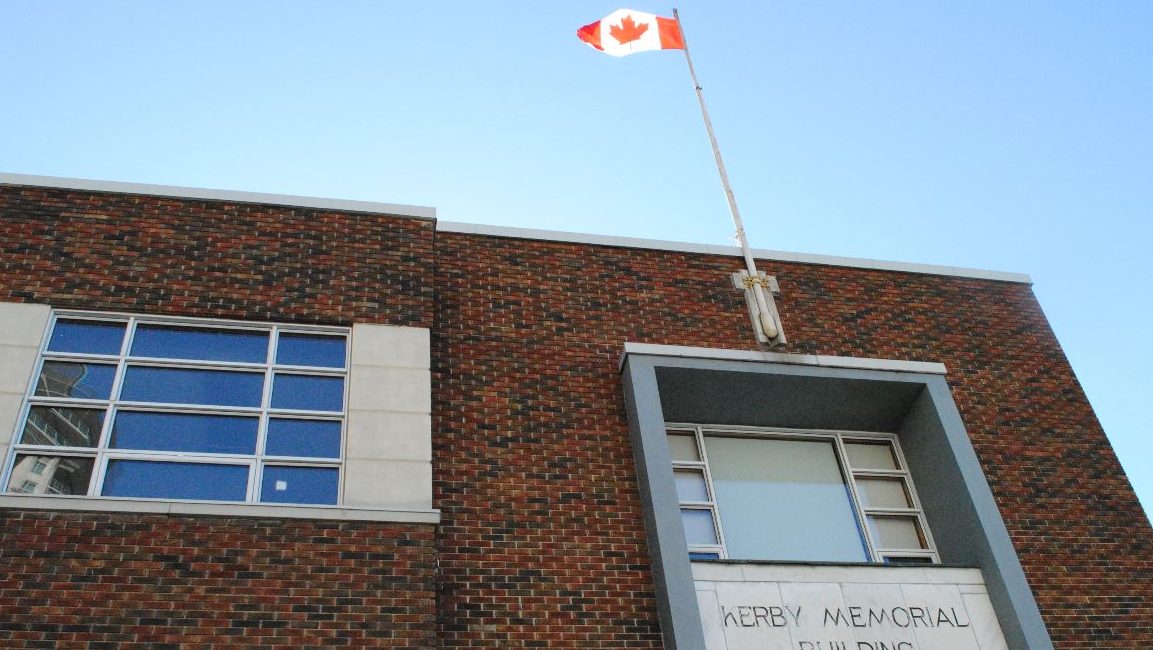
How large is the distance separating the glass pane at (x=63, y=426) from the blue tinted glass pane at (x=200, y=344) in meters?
0.87

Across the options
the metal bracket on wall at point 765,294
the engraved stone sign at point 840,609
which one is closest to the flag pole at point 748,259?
the metal bracket on wall at point 765,294

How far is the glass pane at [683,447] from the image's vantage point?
1186cm

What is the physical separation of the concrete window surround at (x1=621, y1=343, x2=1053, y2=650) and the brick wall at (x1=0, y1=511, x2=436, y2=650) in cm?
278

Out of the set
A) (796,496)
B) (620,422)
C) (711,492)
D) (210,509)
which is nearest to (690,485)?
(711,492)

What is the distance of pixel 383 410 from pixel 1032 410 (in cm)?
825

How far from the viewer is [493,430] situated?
10766 mm

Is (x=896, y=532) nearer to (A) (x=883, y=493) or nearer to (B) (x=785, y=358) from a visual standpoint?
(A) (x=883, y=493)

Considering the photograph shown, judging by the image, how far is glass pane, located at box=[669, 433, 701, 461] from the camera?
11.9 meters

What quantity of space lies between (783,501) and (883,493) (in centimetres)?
141

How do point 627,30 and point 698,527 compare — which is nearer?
point 698,527

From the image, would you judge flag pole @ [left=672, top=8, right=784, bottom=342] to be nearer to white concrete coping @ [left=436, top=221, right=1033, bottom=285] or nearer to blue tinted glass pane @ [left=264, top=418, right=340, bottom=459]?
white concrete coping @ [left=436, top=221, right=1033, bottom=285]

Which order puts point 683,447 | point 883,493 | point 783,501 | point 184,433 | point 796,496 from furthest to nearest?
point 883,493
point 683,447
point 796,496
point 783,501
point 184,433

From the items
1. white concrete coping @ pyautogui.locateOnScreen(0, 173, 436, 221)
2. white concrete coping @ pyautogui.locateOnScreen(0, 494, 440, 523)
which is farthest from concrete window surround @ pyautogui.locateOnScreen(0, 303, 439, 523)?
white concrete coping @ pyautogui.locateOnScreen(0, 173, 436, 221)

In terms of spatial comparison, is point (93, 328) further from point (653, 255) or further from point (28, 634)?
point (653, 255)
